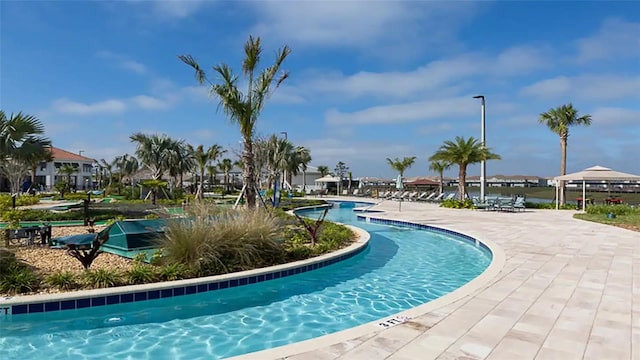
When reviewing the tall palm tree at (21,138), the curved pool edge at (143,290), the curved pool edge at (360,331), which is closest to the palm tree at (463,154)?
the curved pool edge at (360,331)

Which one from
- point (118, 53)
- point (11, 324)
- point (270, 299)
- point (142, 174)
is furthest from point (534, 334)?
point (142, 174)

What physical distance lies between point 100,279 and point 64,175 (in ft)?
170

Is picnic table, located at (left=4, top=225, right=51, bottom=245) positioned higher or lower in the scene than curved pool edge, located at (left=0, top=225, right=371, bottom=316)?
higher

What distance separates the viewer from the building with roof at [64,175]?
4788 cm

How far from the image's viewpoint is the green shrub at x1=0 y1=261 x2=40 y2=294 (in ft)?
16.2

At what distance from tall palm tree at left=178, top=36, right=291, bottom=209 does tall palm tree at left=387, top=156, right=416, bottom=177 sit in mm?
26167

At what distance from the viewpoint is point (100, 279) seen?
5.26 m

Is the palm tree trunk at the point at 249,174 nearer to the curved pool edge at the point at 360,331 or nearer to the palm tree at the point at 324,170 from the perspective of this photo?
the curved pool edge at the point at 360,331

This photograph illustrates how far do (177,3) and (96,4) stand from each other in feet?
5.84

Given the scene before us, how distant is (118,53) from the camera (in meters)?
10.6

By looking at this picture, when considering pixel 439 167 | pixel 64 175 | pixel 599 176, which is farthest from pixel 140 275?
pixel 64 175

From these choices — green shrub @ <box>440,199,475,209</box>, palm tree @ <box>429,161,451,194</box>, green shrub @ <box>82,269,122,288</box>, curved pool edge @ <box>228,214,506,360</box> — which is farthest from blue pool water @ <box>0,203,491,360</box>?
palm tree @ <box>429,161,451,194</box>

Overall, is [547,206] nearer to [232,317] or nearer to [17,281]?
[232,317]

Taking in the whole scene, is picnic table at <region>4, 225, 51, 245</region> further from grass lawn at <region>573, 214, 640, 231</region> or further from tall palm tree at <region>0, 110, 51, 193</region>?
grass lawn at <region>573, 214, 640, 231</region>
